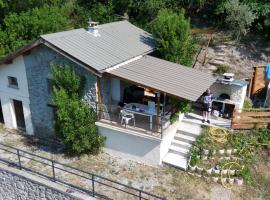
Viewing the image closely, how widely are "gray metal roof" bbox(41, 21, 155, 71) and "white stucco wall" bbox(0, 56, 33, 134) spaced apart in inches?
125

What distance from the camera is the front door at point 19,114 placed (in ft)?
67.4

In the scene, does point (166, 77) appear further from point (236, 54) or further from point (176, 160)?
point (236, 54)

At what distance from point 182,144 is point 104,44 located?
6730 millimetres

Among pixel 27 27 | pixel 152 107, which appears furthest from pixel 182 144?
pixel 27 27

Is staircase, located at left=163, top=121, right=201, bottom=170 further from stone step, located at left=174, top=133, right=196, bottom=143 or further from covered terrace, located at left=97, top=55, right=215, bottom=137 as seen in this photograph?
covered terrace, located at left=97, top=55, right=215, bottom=137

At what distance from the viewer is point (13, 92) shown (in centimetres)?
2008

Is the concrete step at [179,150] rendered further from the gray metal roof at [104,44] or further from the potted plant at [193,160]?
the gray metal roof at [104,44]

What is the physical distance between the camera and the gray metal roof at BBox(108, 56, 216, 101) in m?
15.7

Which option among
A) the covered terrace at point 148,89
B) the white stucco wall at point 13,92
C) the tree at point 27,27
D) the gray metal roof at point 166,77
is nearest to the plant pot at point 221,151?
the covered terrace at point 148,89

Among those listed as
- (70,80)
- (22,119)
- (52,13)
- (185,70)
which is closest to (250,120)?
(185,70)

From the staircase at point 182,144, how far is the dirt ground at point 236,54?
21.1 feet

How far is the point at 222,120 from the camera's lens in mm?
19141

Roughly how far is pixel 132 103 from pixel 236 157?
582 centimetres

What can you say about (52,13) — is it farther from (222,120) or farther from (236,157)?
(236,157)
